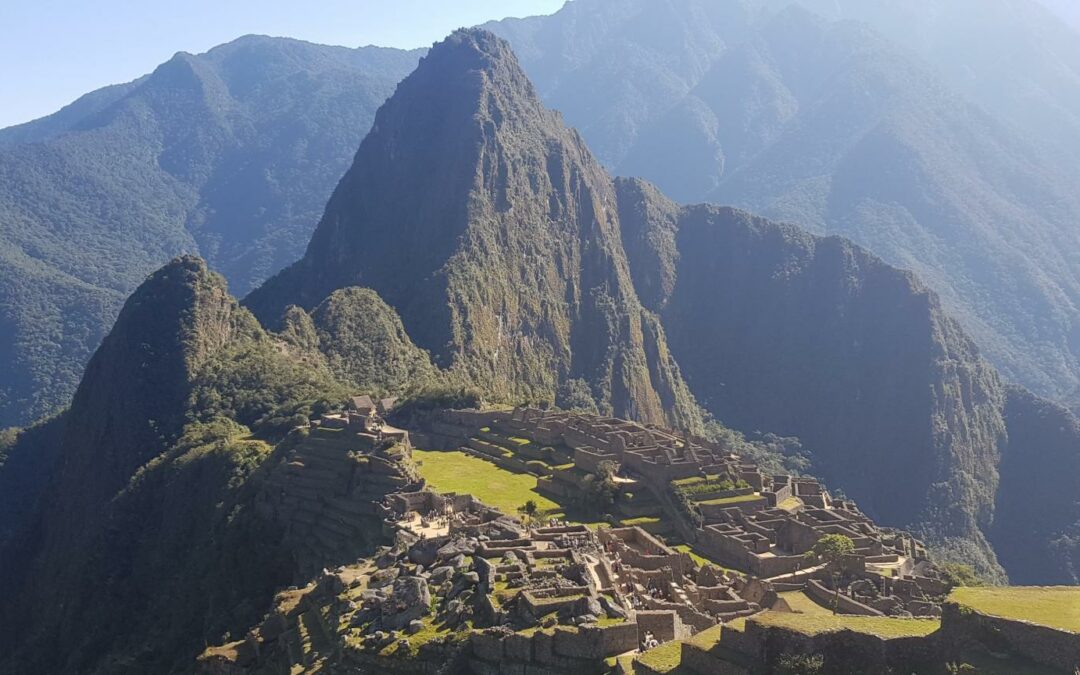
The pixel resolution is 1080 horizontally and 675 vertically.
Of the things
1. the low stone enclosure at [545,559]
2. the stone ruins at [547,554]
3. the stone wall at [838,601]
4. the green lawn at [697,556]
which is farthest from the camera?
the green lawn at [697,556]

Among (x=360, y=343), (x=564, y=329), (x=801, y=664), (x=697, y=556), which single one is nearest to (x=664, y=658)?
(x=801, y=664)

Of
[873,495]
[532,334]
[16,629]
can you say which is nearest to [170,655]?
[16,629]

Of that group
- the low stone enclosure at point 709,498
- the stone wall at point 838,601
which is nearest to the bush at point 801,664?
the stone wall at point 838,601

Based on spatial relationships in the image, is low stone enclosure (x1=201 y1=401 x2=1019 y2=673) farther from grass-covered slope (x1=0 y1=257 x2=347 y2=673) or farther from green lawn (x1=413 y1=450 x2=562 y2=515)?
grass-covered slope (x1=0 y1=257 x2=347 y2=673)

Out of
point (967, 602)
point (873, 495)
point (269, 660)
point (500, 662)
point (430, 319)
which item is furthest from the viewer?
point (873, 495)

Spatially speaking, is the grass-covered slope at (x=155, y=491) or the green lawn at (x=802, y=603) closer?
the green lawn at (x=802, y=603)

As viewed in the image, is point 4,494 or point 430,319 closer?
point 4,494

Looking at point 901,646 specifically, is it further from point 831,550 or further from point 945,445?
point 945,445

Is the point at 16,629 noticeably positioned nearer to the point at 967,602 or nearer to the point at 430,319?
the point at 430,319

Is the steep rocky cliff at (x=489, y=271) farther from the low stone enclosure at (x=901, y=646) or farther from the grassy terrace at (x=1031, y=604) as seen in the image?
the low stone enclosure at (x=901, y=646)
